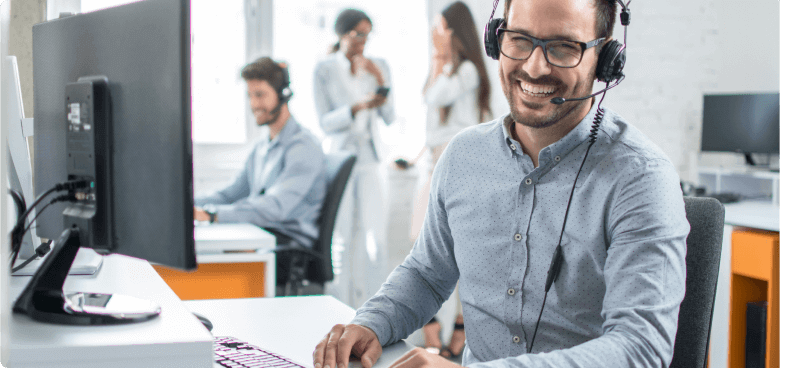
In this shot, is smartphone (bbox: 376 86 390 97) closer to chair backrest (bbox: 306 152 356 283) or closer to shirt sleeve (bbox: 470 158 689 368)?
chair backrest (bbox: 306 152 356 283)

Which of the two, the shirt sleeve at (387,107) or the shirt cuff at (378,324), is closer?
the shirt cuff at (378,324)

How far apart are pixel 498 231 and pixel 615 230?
222mm

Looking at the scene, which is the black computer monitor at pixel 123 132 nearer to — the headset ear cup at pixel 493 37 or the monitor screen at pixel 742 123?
the headset ear cup at pixel 493 37

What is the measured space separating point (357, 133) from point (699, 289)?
2639 mm

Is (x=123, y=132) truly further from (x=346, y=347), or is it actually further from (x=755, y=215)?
(x=755, y=215)

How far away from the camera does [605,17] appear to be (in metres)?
1.17

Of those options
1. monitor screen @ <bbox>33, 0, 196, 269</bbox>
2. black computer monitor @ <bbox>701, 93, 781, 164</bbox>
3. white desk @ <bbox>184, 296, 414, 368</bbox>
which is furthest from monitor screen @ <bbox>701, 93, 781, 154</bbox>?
monitor screen @ <bbox>33, 0, 196, 269</bbox>

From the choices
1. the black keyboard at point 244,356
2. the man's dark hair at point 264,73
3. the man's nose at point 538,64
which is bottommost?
the black keyboard at point 244,356

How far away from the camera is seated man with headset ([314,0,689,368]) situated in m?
0.96

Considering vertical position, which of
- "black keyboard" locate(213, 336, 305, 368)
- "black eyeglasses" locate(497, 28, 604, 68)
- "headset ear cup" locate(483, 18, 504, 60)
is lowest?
"black keyboard" locate(213, 336, 305, 368)

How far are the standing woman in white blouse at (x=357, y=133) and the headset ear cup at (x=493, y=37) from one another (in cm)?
227

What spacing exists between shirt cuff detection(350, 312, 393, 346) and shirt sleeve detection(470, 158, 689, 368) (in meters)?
0.25

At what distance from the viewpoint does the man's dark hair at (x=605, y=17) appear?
1.15 m

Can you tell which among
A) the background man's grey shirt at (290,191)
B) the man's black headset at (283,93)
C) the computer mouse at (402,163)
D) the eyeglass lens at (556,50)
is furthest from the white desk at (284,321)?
the computer mouse at (402,163)
